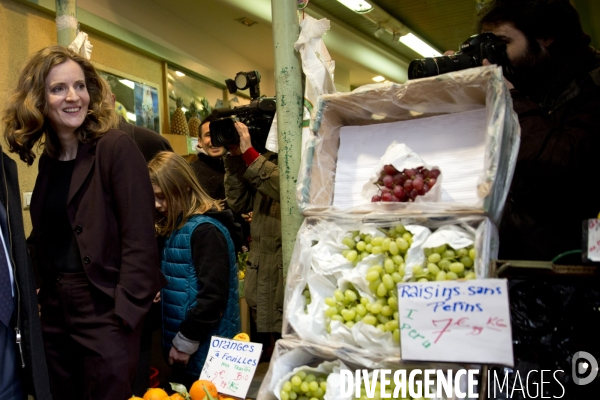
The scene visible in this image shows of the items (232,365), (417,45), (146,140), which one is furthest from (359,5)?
(232,365)

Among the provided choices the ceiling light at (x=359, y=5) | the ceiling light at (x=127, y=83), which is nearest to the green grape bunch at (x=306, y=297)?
the ceiling light at (x=127, y=83)

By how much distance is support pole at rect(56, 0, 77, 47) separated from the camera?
263 centimetres

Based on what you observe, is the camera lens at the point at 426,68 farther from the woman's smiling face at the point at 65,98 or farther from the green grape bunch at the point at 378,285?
the woman's smiling face at the point at 65,98

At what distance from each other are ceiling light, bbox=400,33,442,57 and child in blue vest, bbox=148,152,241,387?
14.9 ft

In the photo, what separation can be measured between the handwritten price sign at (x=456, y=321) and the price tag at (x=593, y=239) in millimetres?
141

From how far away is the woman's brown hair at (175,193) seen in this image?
1818 millimetres

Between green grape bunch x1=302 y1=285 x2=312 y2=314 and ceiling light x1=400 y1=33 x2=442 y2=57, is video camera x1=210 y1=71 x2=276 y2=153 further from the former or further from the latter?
ceiling light x1=400 y1=33 x2=442 y2=57

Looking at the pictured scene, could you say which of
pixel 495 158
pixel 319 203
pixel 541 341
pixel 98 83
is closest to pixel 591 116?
pixel 495 158

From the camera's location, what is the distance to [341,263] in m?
1.05

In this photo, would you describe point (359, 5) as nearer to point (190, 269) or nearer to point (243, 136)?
point (243, 136)

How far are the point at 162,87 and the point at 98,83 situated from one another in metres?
2.78

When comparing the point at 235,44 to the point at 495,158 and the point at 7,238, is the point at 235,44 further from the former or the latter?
the point at 495,158

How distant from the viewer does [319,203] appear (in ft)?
3.86

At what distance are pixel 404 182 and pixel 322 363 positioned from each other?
0.39 meters
